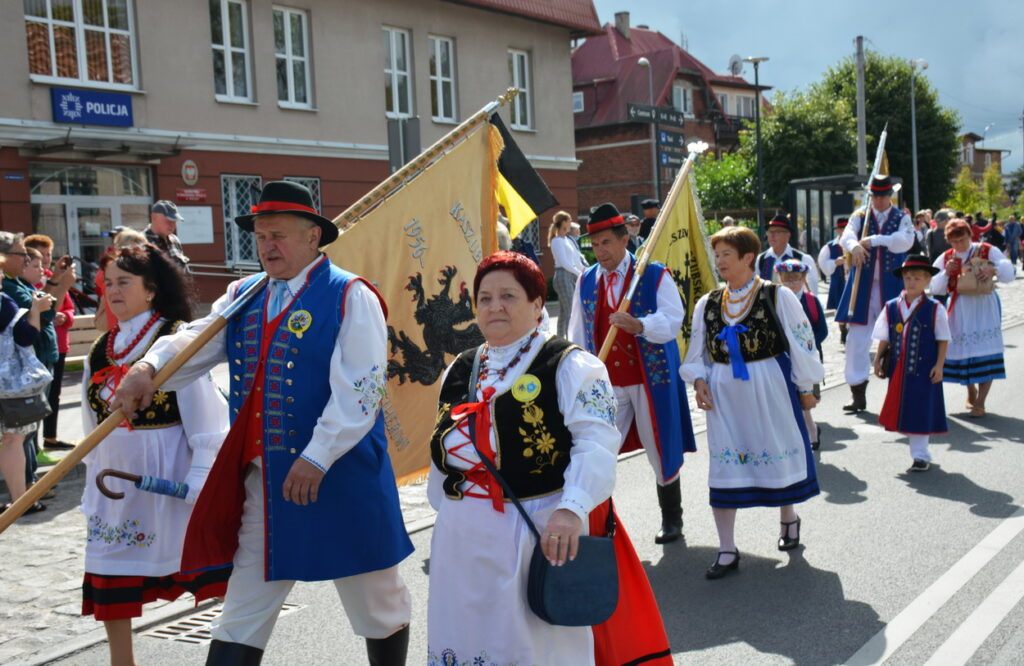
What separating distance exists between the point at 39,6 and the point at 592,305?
15.0m

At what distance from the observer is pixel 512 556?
10.6 feet

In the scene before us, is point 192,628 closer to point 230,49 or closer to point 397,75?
point 230,49

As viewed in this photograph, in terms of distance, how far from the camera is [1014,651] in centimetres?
446

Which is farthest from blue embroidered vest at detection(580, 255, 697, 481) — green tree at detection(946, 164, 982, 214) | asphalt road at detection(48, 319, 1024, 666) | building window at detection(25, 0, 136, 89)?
green tree at detection(946, 164, 982, 214)

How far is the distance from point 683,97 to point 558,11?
83.7 ft

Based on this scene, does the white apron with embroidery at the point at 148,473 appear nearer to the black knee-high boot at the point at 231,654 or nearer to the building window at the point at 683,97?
the black knee-high boot at the point at 231,654

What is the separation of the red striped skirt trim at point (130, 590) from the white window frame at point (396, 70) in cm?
2027

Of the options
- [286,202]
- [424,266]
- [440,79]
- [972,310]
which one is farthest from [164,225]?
[440,79]

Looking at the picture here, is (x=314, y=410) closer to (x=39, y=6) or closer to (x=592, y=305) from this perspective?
(x=592, y=305)

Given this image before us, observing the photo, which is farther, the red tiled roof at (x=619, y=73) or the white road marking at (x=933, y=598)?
the red tiled roof at (x=619, y=73)

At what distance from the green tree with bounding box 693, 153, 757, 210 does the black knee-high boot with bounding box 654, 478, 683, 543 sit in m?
39.7

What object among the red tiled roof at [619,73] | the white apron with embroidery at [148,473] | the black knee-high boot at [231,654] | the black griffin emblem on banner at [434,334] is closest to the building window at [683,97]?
the red tiled roof at [619,73]

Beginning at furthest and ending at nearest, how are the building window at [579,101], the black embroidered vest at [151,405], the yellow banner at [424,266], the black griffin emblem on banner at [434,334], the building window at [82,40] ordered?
the building window at [579,101] → the building window at [82,40] → the black griffin emblem on banner at [434,334] → the yellow banner at [424,266] → the black embroidered vest at [151,405]

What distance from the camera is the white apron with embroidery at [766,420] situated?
5766 millimetres
